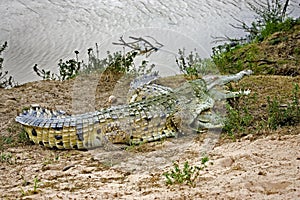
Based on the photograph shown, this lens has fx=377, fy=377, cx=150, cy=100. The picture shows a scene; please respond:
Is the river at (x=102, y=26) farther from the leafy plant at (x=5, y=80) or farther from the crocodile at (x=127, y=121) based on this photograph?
the crocodile at (x=127, y=121)

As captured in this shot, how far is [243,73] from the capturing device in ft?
17.7

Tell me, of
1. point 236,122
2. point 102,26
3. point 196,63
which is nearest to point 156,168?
point 236,122

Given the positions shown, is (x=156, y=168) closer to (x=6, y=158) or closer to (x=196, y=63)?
(x=6, y=158)

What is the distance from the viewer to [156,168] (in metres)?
2.96

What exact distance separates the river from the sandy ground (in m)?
2.16

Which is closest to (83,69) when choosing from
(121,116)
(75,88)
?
(75,88)

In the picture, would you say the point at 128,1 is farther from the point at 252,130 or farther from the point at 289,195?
the point at 289,195

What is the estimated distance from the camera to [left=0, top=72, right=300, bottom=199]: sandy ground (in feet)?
6.88

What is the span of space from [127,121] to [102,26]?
3.67 m

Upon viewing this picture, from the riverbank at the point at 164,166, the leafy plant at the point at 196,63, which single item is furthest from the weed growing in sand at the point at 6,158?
the leafy plant at the point at 196,63

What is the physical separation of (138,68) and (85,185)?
3898 mm

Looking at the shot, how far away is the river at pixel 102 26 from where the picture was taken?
20.9ft

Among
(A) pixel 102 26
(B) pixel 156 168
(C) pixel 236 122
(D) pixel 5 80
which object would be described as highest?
(A) pixel 102 26

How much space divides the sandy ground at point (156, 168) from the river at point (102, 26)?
7.10 ft
